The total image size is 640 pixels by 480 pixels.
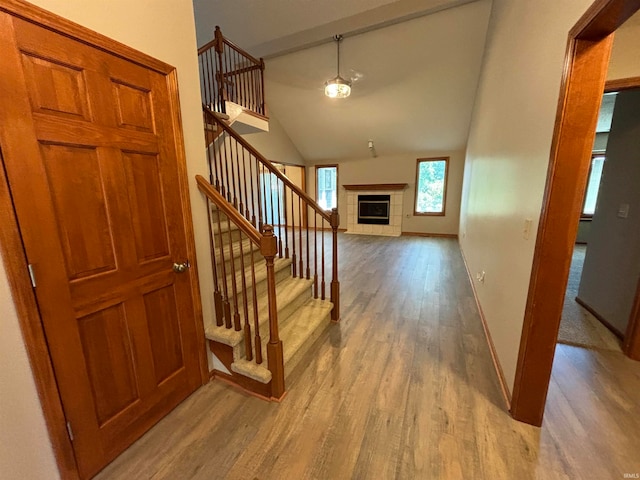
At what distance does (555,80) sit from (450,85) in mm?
4403

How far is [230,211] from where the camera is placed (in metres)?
1.59

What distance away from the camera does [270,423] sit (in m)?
1.53

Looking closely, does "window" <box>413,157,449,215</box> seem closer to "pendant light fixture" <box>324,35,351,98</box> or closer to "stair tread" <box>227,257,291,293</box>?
"pendant light fixture" <box>324,35,351,98</box>

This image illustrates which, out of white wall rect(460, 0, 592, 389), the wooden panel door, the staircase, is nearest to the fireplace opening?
white wall rect(460, 0, 592, 389)

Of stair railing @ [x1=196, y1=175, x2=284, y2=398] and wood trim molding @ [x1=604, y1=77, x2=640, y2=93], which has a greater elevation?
wood trim molding @ [x1=604, y1=77, x2=640, y2=93]

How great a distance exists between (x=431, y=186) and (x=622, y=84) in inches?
227

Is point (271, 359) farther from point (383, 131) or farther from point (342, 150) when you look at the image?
point (342, 150)

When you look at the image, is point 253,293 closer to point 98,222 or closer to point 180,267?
point 180,267

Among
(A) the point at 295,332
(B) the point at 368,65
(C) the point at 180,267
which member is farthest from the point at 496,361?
(B) the point at 368,65

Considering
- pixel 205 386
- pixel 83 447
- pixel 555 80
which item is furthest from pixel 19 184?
pixel 555 80

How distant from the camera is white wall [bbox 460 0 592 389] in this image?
1354mm

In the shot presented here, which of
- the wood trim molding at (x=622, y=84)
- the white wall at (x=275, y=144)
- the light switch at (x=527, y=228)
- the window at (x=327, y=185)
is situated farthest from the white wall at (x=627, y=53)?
the window at (x=327, y=185)

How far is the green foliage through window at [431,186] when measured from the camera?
279 inches

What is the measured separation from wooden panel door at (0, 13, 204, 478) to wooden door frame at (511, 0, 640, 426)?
196 centimetres
